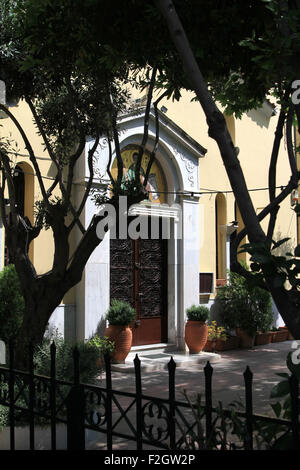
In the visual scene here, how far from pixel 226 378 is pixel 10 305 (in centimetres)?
403

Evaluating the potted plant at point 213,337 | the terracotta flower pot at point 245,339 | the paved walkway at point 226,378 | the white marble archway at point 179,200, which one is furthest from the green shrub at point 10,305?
the terracotta flower pot at point 245,339

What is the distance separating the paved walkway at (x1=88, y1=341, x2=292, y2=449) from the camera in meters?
8.23

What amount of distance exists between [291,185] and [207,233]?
1055cm

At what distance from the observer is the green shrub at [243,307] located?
43.5 feet

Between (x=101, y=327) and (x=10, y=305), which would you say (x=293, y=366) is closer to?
(x=10, y=305)

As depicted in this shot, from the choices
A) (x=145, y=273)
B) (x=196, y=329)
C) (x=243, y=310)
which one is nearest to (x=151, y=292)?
(x=145, y=273)

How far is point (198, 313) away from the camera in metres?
12.1

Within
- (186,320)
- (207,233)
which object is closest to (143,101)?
(207,233)

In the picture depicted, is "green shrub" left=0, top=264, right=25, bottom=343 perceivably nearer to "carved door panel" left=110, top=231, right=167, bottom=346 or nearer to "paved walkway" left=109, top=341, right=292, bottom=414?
"paved walkway" left=109, top=341, right=292, bottom=414

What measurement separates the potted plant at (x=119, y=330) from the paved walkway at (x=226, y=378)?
443mm

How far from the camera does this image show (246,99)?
Answer: 4.65 metres

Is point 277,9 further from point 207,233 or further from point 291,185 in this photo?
point 207,233

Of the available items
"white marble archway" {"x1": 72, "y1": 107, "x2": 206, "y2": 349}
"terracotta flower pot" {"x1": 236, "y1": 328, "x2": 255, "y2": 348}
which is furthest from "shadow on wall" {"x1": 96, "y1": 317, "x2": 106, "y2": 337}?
"terracotta flower pot" {"x1": 236, "y1": 328, "x2": 255, "y2": 348}
